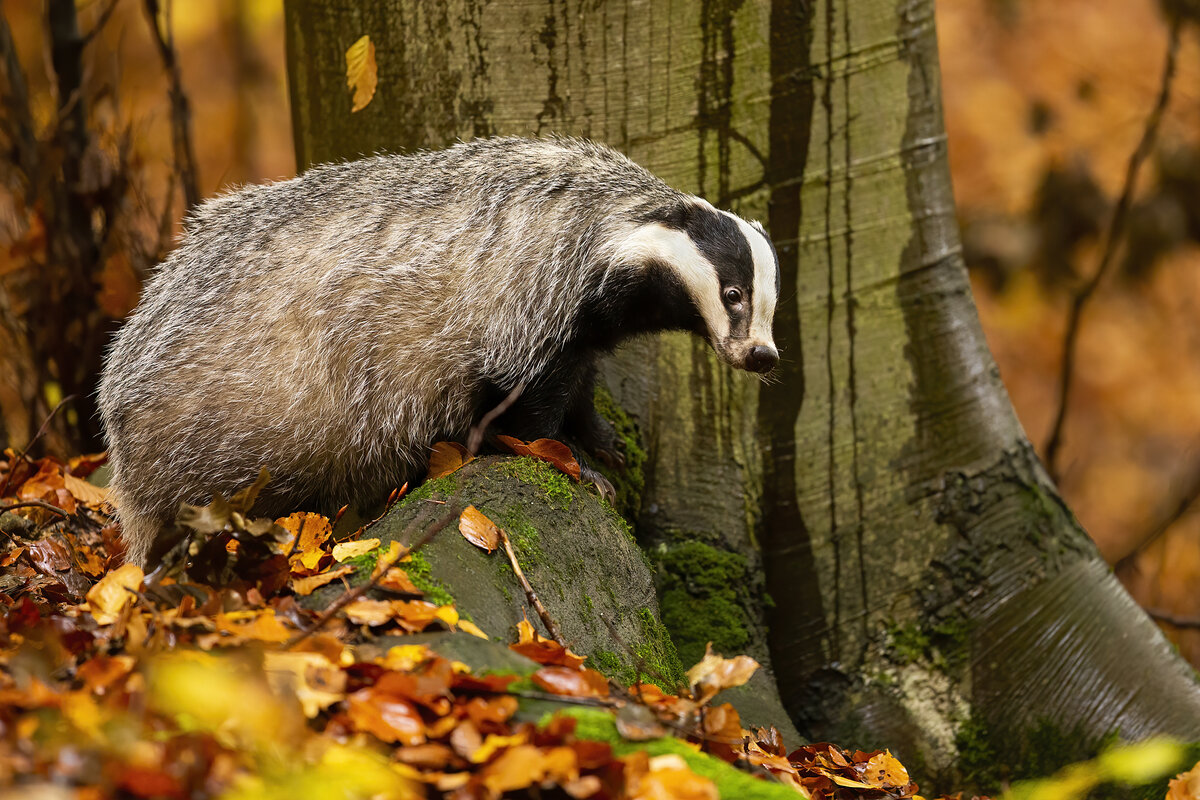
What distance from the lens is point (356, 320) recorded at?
3.99 meters

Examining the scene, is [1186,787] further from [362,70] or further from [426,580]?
[362,70]

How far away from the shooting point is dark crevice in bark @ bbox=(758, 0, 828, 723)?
4.40 metres

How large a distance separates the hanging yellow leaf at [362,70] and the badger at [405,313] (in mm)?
492

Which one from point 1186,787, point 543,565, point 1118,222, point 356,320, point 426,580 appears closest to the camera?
point 426,580

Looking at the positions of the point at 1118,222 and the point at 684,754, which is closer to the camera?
the point at 684,754

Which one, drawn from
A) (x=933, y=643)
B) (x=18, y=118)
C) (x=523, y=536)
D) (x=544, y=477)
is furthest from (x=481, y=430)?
(x=18, y=118)

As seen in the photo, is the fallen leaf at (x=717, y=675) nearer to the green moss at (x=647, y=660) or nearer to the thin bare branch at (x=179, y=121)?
the green moss at (x=647, y=660)

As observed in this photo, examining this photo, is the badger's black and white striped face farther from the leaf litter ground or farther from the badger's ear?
the leaf litter ground

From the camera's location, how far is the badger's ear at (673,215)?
12.7 feet

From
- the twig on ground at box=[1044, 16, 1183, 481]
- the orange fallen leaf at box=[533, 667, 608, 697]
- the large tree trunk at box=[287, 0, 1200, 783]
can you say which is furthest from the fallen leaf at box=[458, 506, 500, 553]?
the twig on ground at box=[1044, 16, 1183, 481]

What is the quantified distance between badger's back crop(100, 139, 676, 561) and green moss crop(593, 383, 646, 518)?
0.67m

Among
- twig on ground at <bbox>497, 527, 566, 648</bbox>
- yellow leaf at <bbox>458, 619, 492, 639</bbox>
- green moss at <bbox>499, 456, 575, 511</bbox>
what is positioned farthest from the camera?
green moss at <bbox>499, 456, 575, 511</bbox>

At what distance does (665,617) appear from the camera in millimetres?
4598

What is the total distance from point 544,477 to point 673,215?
1.03 m
